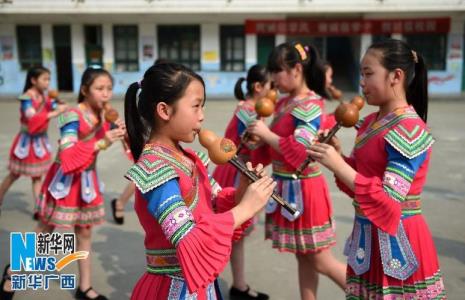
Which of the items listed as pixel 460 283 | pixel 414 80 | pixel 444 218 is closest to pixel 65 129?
pixel 414 80

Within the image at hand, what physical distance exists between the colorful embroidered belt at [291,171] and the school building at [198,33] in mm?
15086

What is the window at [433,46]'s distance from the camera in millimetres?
18141

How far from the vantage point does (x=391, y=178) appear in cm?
202

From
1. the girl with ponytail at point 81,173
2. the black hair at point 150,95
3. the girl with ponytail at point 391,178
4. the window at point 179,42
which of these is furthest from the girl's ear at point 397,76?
the window at point 179,42

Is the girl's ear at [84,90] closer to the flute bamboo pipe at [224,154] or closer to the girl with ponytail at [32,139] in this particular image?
the flute bamboo pipe at [224,154]

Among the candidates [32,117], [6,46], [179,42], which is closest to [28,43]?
[6,46]

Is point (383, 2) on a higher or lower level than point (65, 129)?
higher

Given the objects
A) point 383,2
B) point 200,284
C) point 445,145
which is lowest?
point 445,145

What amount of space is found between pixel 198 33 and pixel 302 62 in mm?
16025

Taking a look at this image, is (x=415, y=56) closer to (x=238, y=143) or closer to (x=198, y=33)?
(x=238, y=143)

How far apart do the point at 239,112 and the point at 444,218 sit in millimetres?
2721

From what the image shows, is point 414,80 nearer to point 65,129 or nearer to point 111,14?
point 65,129

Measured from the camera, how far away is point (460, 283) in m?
3.63

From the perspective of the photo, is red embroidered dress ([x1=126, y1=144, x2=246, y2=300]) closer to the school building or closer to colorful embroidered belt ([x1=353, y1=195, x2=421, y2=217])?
colorful embroidered belt ([x1=353, y1=195, x2=421, y2=217])
